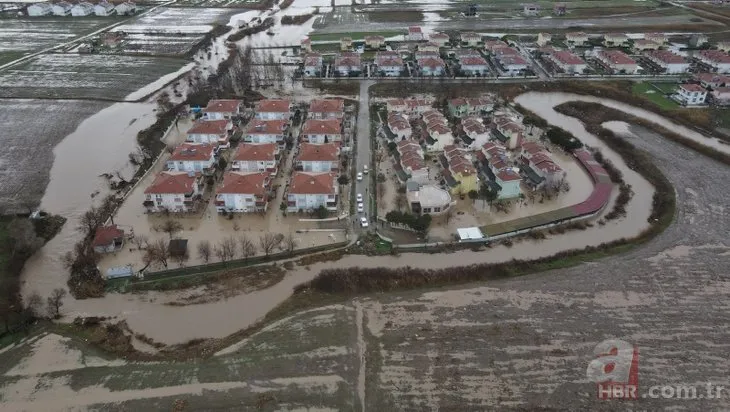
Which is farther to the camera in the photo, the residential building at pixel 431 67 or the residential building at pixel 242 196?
the residential building at pixel 431 67

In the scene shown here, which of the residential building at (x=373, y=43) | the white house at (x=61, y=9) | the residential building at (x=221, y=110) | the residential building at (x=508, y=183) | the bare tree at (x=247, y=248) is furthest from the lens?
the white house at (x=61, y=9)

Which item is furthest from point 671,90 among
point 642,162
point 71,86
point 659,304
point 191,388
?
point 71,86

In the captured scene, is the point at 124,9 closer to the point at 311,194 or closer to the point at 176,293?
the point at 311,194

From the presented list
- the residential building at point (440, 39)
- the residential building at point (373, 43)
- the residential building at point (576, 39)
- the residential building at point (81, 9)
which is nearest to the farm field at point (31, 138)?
the residential building at point (373, 43)

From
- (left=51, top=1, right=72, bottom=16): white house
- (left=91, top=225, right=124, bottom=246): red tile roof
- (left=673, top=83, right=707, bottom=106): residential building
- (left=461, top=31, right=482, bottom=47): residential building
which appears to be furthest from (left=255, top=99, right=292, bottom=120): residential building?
(left=51, top=1, right=72, bottom=16): white house

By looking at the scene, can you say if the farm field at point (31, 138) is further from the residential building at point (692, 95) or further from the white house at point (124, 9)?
the residential building at point (692, 95)

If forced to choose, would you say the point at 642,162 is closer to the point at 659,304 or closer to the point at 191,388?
the point at 659,304

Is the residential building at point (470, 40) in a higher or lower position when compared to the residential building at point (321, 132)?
higher
